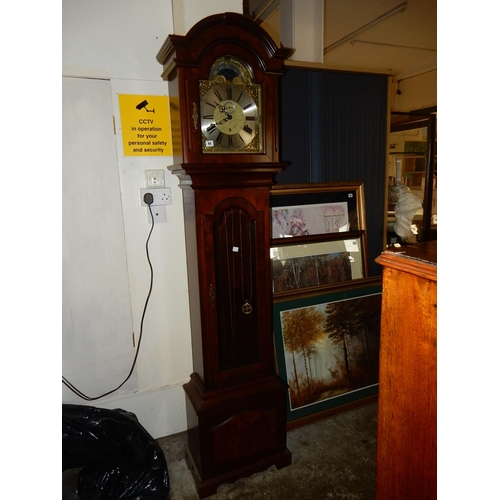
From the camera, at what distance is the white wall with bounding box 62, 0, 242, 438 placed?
5.52 ft

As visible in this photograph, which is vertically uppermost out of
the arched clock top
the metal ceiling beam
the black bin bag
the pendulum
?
the metal ceiling beam

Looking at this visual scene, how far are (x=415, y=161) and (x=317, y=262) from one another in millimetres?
1484

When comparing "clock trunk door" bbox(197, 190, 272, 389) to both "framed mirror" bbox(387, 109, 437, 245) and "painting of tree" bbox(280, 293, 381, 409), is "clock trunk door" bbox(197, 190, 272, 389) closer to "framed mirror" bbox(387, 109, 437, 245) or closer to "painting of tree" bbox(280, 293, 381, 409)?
"painting of tree" bbox(280, 293, 381, 409)

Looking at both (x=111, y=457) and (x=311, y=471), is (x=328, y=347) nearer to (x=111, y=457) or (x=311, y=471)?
(x=311, y=471)

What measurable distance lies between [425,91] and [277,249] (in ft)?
15.9

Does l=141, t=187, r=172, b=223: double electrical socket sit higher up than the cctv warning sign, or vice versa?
the cctv warning sign

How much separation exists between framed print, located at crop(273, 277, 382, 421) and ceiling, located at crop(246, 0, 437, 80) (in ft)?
4.47

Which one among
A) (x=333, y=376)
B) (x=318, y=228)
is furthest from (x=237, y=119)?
(x=333, y=376)

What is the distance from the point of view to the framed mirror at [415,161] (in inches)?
109

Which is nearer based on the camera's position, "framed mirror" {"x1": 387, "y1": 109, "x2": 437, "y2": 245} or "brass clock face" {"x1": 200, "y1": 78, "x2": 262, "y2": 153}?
"brass clock face" {"x1": 200, "y1": 78, "x2": 262, "y2": 153}

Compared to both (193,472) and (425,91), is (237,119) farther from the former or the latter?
(425,91)

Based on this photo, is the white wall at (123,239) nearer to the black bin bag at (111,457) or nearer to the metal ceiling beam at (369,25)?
the black bin bag at (111,457)

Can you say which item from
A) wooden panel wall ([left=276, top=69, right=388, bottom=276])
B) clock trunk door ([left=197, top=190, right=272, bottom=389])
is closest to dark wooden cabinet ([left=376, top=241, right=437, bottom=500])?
clock trunk door ([left=197, top=190, right=272, bottom=389])

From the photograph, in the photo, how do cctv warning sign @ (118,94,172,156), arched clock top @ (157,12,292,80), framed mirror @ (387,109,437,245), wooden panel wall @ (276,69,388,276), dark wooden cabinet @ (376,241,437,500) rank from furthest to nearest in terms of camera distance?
1. framed mirror @ (387,109,437,245)
2. wooden panel wall @ (276,69,388,276)
3. cctv warning sign @ (118,94,172,156)
4. arched clock top @ (157,12,292,80)
5. dark wooden cabinet @ (376,241,437,500)
